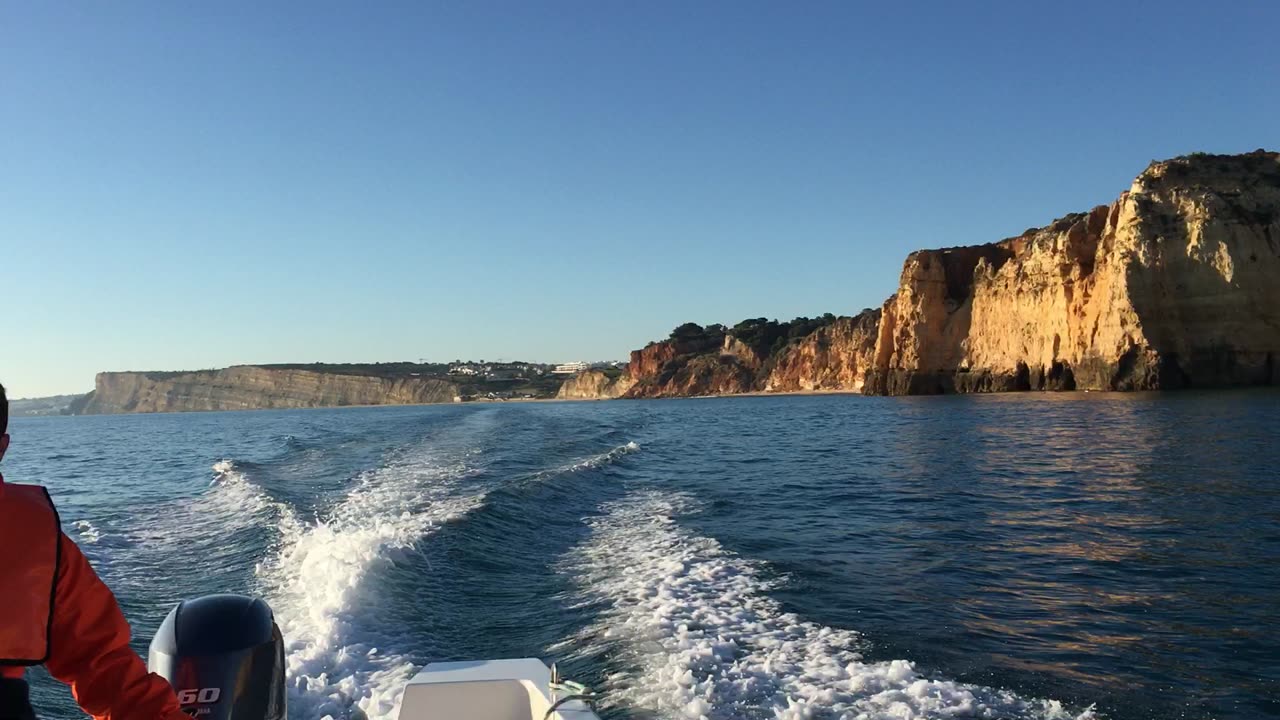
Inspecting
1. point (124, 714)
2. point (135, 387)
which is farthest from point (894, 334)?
point (135, 387)

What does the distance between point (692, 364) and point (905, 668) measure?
115 meters

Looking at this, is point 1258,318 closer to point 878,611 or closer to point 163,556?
point 878,611

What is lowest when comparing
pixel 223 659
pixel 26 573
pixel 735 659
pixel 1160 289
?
pixel 735 659

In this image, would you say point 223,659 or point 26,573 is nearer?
point 26,573

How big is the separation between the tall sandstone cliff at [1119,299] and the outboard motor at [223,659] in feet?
152

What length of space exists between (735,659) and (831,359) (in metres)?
90.9

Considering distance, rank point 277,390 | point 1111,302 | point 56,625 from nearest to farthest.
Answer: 1. point 56,625
2. point 1111,302
3. point 277,390

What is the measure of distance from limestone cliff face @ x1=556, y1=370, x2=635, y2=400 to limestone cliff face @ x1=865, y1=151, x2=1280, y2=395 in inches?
3217

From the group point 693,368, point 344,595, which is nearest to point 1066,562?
point 344,595

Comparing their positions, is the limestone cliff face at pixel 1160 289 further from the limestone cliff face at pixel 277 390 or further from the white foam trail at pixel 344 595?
the limestone cliff face at pixel 277 390

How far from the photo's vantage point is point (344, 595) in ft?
25.0

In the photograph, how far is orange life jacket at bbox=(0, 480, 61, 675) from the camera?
161 centimetres

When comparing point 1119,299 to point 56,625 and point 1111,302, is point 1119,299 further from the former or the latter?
point 56,625

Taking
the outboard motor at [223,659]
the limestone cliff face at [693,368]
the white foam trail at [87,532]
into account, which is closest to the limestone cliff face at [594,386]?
the limestone cliff face at [693,368]
